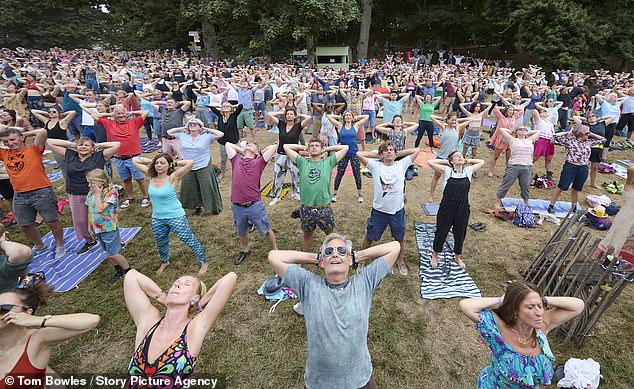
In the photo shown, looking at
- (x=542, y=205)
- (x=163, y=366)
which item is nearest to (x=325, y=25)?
(x=542, y=205)

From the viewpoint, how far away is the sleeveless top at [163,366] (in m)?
2.36

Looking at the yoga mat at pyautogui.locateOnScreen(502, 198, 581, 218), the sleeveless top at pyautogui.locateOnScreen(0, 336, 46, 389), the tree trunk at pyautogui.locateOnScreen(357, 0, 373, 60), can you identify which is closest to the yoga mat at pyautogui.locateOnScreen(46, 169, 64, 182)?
the sleeveless top at pyautogui.locateOnScreen(0, 336, 46, 389)

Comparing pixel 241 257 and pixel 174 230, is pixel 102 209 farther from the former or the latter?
pixel 241 257

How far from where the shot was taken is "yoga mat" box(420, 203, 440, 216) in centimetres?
770

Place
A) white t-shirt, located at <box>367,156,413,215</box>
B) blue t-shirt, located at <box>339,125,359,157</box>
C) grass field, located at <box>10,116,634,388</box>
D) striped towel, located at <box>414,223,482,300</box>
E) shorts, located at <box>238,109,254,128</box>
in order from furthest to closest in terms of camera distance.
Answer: shorts, located at <box>238,109,254,128</box> → blue t-shirt, located at <box>339,125,359,157</box> → striped towel, located at <box>414,223,482,300</box> → white t-shirt, located at <box>367,156,413,215</box> → grass field, located at <box>10,116,634,388</box>

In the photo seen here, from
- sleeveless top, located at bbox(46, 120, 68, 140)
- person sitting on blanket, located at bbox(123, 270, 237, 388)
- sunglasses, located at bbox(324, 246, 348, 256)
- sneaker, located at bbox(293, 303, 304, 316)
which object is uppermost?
sleeveless top, located at bbox(46, 120, 68, 140)

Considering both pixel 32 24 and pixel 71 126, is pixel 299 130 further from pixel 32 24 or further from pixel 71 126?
pixel 32 24

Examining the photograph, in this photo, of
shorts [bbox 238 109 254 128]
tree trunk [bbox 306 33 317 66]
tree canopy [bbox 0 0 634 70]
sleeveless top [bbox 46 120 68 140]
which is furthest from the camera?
tree trunk [bbox 306 33 317 66]

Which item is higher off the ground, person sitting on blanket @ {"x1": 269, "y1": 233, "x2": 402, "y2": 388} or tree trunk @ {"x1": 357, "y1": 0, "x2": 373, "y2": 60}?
tree trunk @ {"x1": 357, "y1": 0, "x2": 373, "y2": 60}

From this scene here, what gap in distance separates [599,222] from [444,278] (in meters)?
4.36

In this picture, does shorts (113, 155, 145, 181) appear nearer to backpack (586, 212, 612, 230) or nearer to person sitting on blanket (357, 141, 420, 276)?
person sitting on blanket (357, 141, 420, 276)

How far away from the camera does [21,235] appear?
6.66 metres

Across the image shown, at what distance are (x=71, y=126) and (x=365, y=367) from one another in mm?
10267

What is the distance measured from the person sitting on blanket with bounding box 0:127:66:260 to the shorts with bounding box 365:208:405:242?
5.44 meters
